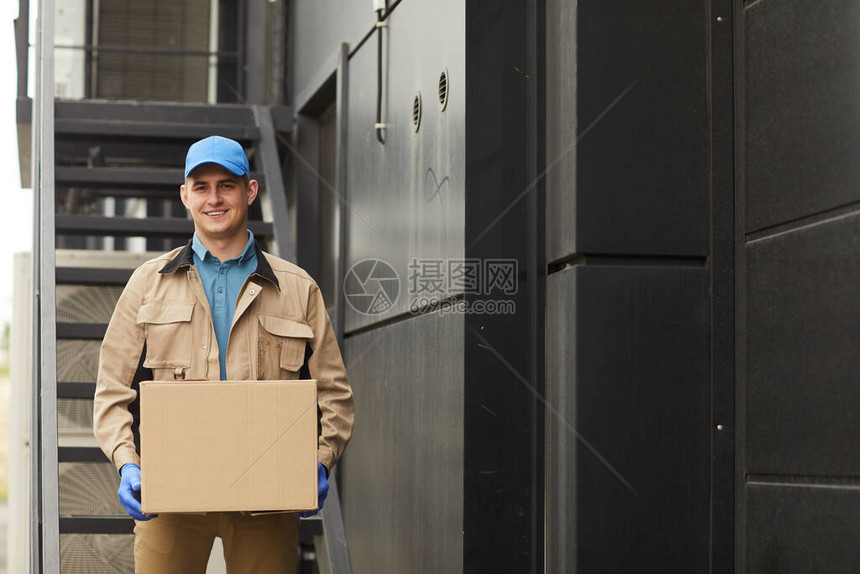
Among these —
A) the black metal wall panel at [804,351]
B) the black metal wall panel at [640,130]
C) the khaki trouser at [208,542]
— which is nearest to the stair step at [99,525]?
the khaki trouser at [208,542]

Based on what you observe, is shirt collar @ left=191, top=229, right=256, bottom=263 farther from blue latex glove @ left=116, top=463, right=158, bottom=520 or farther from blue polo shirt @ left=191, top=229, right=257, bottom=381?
blue latex glove @ left=116, top=463, right=158, bottom=520

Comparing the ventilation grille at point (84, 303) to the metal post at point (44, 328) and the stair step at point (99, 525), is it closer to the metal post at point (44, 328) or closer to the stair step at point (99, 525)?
the metal post at point (44, 328)

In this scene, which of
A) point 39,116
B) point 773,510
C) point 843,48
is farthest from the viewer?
point 39,116

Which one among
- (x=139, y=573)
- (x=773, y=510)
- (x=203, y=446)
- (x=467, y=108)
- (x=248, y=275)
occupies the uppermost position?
(x=467, y=108)

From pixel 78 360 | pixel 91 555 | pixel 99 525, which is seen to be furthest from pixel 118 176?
pixel 99 525

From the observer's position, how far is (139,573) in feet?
11.0

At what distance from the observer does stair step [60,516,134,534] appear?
183 inches

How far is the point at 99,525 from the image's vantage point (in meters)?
4.69

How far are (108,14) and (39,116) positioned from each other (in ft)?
11.7

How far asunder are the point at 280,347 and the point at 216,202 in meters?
0.47

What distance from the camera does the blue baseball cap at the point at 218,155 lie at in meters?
3.35

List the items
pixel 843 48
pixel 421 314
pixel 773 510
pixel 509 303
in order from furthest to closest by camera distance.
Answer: pixel 421 314 < pixel 509 303 < pixel 773 510 < pixel 843 48

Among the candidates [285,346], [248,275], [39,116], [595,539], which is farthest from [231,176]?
[39,116]

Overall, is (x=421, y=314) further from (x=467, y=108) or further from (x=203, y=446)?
(x=203, y=446)
